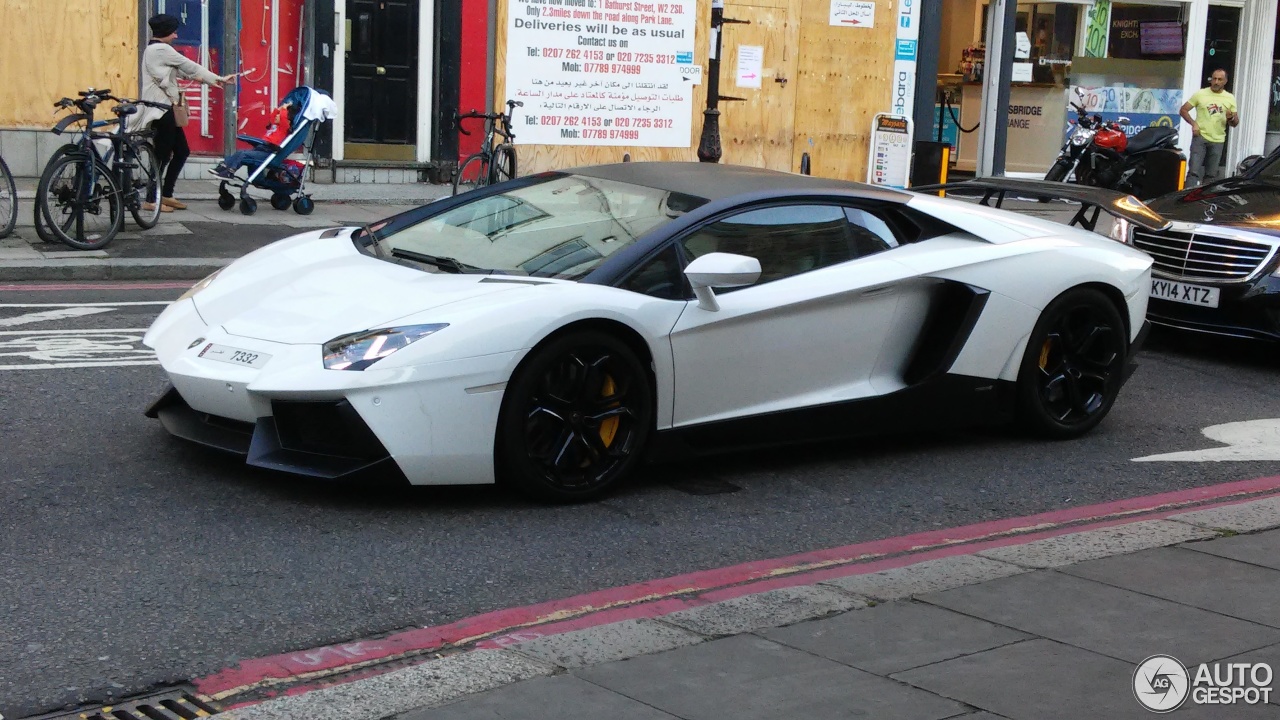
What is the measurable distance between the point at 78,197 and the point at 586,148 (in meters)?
7.67

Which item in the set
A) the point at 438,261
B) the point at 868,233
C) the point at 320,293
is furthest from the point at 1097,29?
the point at 320,293

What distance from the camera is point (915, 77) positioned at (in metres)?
21.2

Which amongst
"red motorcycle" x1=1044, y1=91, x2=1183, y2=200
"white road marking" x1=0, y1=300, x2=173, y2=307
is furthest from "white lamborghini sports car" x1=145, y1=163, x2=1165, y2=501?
"red motorcycle" x1=1044, y1=91, x2=1183, y2=200

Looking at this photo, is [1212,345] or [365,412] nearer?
[365,412]

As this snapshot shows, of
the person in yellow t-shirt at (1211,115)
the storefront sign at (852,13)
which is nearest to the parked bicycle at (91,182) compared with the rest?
the storefront sign at (852,13)

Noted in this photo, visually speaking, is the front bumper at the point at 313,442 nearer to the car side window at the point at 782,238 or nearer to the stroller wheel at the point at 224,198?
the car side window at the point at 782,238

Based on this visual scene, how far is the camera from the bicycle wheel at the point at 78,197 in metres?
11.9

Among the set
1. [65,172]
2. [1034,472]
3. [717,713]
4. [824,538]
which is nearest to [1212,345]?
[1034,472]

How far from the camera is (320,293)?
19.7 ft

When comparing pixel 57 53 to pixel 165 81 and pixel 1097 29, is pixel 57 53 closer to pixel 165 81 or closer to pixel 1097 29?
pixel 165 81

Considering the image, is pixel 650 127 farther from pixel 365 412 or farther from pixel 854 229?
pixel 365 412

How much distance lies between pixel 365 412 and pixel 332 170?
12.3 metres

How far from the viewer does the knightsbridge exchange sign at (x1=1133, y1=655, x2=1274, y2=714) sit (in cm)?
405

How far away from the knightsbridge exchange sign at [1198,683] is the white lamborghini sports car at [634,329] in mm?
2259
